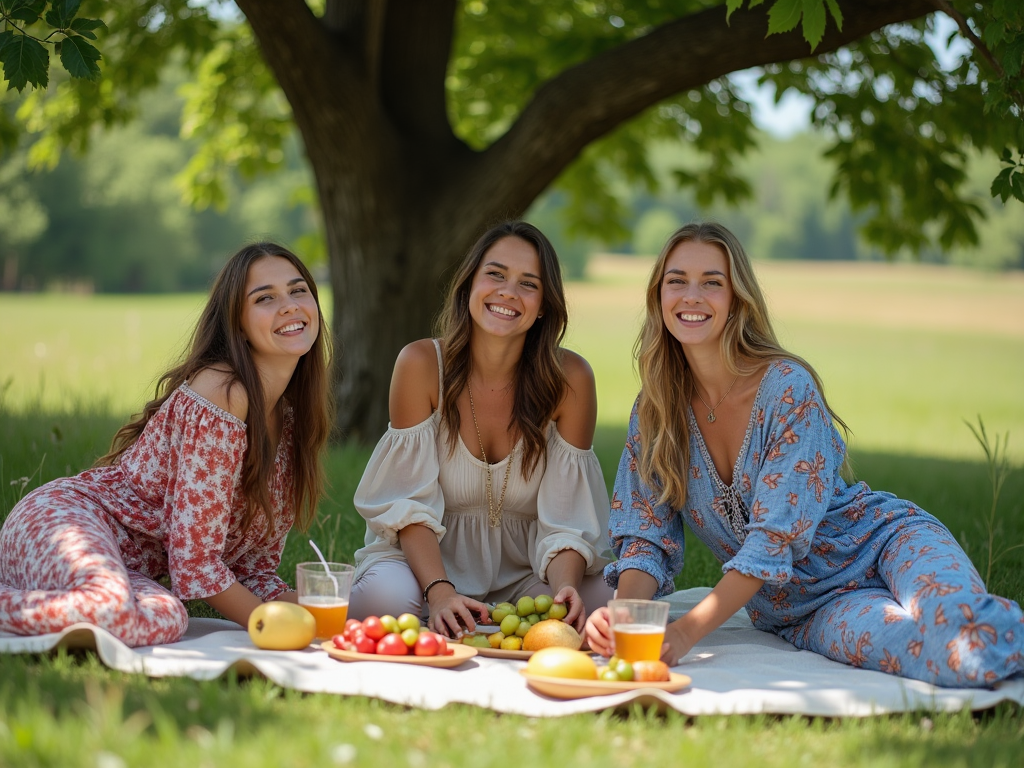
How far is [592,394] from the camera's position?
14.5 feet

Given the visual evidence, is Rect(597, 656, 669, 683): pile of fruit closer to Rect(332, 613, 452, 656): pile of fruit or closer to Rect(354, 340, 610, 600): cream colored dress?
Rect(332, 613, 452, 656): pile of fruit

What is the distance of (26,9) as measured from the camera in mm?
4047

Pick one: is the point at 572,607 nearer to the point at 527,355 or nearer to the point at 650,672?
the point at 650,672

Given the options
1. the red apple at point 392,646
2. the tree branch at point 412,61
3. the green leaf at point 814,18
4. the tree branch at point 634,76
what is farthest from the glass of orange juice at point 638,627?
the tree branch at point 412,61

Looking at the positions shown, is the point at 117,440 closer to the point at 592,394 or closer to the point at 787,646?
the point at 592,394

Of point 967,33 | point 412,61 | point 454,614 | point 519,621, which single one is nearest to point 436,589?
point 454,614

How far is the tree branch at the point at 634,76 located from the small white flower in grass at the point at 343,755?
16.1 ft

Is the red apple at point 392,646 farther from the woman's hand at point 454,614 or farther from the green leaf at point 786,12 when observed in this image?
the green leaf at point 786,12

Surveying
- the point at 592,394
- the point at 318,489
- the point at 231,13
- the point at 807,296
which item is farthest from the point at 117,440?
the point at 807,296

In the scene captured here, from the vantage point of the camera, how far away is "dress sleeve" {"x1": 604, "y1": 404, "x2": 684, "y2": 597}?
3852 millimetres

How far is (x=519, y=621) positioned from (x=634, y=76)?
393cm

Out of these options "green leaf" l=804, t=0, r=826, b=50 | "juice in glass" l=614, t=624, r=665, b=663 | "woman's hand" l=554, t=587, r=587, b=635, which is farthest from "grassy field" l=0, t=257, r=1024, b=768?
"green leaf" l=804, t=0, r=826, b=50

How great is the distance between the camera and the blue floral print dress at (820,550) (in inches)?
127

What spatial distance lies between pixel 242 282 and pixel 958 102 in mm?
5894
